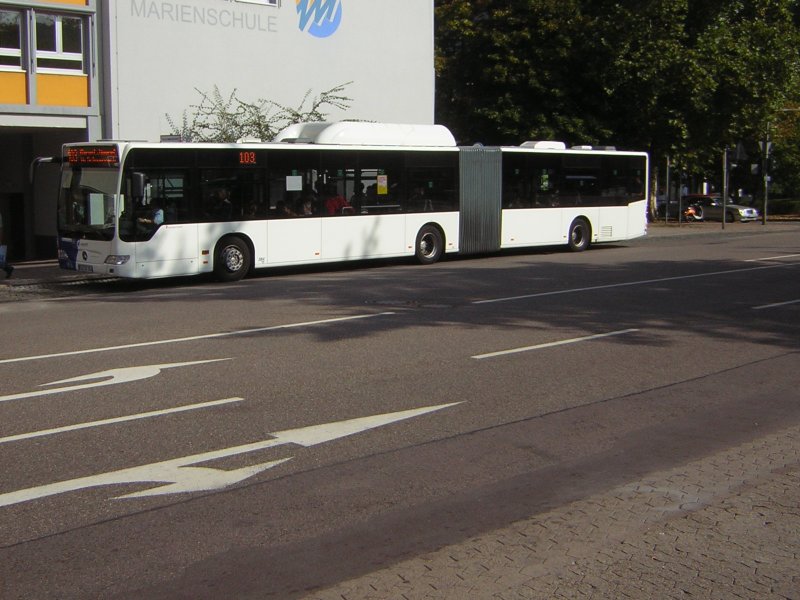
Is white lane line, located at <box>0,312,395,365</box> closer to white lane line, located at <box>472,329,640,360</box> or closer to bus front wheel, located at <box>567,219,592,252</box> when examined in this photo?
white lane line, located at <box>472,329,640,360</box>

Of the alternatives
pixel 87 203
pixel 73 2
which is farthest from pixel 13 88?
pixel 87 203

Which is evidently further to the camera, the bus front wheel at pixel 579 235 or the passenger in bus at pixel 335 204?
the bus front wheel at pixel 579 235

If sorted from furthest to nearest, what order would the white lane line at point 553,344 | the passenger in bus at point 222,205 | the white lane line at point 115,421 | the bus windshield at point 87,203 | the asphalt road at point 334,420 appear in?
the passenger in bus at point 222,205, the bus windshield at point 87,203, the white lane line at point 553,344, the white lane line at point 115,421, the asphalt road at point 334,420

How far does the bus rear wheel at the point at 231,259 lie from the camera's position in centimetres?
1992

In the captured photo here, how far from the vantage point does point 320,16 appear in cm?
2964

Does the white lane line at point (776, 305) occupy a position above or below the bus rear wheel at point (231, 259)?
below

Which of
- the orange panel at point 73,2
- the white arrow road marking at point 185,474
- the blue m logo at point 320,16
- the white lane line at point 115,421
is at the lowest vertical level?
the white arrow road marking at point 185,474

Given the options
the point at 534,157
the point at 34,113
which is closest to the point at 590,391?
the point at 534,157

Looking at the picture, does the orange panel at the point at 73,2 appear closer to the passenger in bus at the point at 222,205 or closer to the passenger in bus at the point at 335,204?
the passenger in bus at the point at 222,205

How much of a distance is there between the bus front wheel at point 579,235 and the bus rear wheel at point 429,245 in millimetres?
4680

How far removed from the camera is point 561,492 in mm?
6289

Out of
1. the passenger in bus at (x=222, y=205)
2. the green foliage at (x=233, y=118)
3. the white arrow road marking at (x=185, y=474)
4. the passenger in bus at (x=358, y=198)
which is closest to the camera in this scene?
the white arrow road marking at (x=185, y=474)

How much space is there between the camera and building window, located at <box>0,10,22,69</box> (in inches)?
933

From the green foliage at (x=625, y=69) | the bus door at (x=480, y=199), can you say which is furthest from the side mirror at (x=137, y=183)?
the green foliage at (x=625, y=69)
